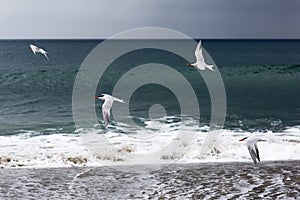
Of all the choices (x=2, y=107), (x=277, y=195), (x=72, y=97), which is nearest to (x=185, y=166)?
(x=277, y=195)

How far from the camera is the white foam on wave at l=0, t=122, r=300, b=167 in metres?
15.2

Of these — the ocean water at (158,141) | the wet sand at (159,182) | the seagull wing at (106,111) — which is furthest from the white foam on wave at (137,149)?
the seagull wing at (106,111)

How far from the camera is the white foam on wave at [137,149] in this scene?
1520 cm

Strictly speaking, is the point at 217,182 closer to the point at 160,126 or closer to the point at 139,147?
the point at 139,147

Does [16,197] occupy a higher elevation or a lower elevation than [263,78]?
lower

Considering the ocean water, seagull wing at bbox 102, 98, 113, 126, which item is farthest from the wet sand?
seagull wing at bbox 102, 98, 113, 126

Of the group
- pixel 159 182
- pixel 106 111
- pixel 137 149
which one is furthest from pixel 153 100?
pixel 159 182

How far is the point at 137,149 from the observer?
1700 centimetres

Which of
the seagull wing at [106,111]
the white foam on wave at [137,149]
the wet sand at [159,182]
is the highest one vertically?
the seagull wing at [106,111]

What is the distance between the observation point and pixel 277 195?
11.0m

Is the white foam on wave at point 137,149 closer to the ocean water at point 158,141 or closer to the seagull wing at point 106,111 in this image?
the ocean water at point 158,141

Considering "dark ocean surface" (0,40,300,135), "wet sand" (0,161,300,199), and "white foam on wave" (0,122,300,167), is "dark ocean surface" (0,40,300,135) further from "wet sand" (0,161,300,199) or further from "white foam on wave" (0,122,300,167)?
"wet sand" (0,161,300,199)

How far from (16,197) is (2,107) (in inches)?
757

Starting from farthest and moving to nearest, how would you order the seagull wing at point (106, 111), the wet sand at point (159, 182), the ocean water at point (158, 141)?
the seagull wing at point (106, 111) → the ocean water at point (158, 141) → the wet sand at point (159, 182)
